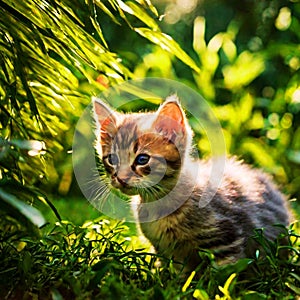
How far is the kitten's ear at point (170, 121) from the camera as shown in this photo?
182 centimetres

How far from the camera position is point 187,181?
76.0 inches

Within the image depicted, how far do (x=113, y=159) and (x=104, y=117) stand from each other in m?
0.16

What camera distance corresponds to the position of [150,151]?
1827 millimetres

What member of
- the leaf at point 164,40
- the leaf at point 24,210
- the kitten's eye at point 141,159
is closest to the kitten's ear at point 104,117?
the kitten's eye at point 141,159

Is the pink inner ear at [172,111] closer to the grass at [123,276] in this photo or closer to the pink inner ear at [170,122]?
the pink inner ear at [170,122]

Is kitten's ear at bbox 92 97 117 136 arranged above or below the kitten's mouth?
above

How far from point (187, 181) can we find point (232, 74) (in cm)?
180

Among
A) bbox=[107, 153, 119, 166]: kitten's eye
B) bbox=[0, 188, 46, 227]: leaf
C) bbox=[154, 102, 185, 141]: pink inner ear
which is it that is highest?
bbox=[154, 102, 185, 141]: pink inner ear

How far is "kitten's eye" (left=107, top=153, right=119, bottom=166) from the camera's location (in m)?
1.85

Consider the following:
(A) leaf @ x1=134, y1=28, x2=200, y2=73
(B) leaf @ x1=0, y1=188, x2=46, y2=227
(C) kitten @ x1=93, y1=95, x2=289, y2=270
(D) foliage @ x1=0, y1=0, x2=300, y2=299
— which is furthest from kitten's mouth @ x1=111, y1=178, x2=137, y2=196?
(B) leaf @ x1=0, y1=188, x2=46, y2=227

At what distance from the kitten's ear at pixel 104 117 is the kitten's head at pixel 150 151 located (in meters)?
0.03

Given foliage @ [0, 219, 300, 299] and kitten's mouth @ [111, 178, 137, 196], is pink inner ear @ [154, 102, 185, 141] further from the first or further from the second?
foliage @ [0, 219, 300, 299]

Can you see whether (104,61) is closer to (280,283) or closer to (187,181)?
(187,181)

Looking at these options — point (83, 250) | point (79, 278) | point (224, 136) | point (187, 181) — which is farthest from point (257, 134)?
point (79, 278)
